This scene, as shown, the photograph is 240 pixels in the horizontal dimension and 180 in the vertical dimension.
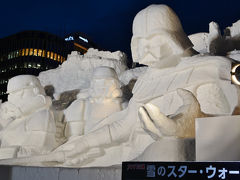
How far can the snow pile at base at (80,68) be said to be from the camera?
11808 mm

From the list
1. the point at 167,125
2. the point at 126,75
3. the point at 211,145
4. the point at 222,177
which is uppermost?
the point at 126,75

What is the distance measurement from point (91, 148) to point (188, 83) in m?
1.67

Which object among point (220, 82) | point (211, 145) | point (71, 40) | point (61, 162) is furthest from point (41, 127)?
point (71, 40)

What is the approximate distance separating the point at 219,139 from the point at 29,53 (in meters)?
35.0

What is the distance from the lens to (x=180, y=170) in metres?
1.81

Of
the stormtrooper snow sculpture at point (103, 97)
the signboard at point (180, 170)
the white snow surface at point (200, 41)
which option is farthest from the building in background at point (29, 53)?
the signboard at point (180, 170)

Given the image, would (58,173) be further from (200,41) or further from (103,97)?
(200,41)

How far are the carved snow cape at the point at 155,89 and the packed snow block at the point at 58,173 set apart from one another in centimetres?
61

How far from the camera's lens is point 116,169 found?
10.2 feet

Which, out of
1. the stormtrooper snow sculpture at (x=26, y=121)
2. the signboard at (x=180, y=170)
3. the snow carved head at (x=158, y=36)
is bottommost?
the signboard at (x=180, y=170)

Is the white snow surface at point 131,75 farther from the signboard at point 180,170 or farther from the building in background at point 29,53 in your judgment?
the building in background at point 29,53

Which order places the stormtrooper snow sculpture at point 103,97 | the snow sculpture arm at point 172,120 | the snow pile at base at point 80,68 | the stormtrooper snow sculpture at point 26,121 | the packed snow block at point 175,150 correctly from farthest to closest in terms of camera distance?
the snow pile at base at point 80,68, the stormtrooper snow sculpture at point 103,97, the stormtrooper snow sculpture at point 26,121, the snow sculpture arm at point 172,120, the packed snow block at point 175,150

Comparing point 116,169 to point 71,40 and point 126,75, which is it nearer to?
point 126,75

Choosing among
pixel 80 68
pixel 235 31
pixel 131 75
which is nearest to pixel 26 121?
pixel 131 75
